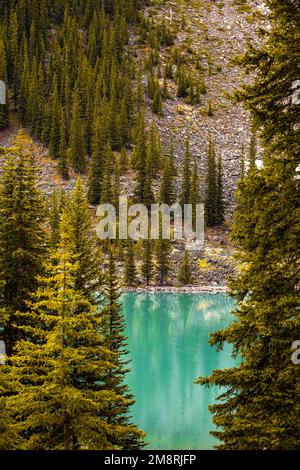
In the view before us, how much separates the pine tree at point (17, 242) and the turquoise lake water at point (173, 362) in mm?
13180

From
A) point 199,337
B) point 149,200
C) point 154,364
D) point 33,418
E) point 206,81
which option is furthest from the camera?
point 206,81

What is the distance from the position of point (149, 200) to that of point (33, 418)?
81912 mm

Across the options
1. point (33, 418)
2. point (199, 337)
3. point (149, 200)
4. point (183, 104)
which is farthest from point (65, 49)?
point (33, 418)

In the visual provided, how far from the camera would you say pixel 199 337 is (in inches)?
1997

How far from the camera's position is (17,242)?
16.4 m

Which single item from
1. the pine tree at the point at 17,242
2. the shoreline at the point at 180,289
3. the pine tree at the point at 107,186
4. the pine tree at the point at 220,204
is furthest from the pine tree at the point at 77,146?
the pine tree at the point at 17,242

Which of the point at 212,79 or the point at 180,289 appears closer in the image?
the point at 180,289

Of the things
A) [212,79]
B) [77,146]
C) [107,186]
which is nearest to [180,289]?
[107,186]

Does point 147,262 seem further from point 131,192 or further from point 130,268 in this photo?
point 131,192

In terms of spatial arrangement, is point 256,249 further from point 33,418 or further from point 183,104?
point 183,104

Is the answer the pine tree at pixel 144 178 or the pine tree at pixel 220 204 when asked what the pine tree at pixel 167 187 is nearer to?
the pine tree at pixel 144 178

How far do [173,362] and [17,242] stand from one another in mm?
28644

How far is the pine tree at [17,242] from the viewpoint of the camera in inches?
623

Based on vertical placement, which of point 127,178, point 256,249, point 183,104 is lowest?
point 256,249
